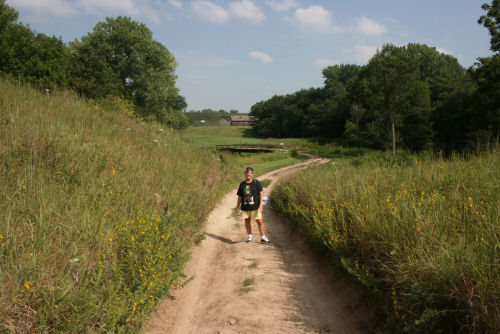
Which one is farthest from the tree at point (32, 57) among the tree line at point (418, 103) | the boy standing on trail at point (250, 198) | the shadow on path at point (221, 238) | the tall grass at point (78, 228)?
the tree line at point (418, 103)

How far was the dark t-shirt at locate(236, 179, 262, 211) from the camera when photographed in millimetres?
7918

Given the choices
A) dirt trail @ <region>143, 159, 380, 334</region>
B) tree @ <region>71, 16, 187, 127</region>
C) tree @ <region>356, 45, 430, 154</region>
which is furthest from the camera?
tree @ <region>356, 45, 430, 154</region>

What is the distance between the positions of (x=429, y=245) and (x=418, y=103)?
1802 inches

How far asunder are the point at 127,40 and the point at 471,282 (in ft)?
143

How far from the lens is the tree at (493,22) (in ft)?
89.2

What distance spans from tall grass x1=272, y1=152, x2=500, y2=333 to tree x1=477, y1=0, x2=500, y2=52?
27.1 m

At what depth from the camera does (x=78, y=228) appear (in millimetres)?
4043

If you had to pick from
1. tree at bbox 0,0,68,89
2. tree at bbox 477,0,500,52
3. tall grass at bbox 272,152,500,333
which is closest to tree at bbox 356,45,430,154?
tree at bbox 477,0,500,52

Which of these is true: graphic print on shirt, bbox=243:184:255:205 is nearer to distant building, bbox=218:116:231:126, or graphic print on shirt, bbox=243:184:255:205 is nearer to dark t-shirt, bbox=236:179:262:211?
dark t-shirt, bbox=236:179:262:211

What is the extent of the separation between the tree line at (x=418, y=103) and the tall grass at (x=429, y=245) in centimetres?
395

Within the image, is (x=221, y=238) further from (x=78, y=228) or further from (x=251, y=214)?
(x=78, y=228)

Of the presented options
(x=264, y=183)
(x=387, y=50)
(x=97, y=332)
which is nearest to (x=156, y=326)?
(x=97, y=332)

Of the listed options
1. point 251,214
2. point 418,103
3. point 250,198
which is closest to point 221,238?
point 251,214

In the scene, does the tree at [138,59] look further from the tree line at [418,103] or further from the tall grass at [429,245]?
the tall grass at [429,245]
